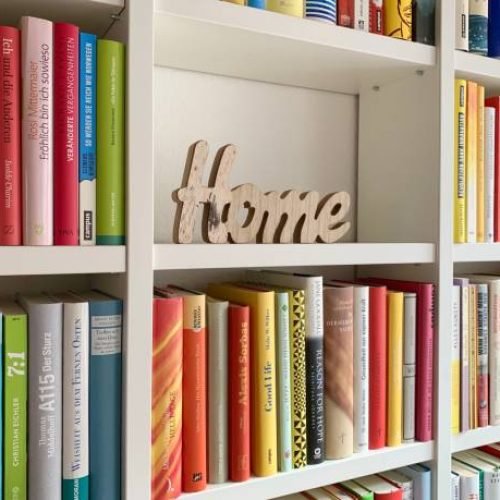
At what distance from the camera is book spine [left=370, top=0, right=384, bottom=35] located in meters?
→ 0.98

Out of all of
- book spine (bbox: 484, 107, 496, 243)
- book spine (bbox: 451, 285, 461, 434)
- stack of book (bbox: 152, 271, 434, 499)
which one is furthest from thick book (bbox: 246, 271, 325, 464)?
book spine (bbox: 484, 107, 496, 243)

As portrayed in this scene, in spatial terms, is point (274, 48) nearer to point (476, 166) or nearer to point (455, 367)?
point (476, 166)

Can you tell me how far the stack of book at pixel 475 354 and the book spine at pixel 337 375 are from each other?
0.22 m

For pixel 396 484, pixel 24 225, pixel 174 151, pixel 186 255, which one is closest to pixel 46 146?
pixel 24 225

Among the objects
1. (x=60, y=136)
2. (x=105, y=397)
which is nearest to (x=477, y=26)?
(x=60, y=136)

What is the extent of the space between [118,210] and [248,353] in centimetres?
27

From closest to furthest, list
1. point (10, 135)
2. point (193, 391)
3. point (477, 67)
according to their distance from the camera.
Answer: point (10, 135), point (193, 391), point (477, 67)

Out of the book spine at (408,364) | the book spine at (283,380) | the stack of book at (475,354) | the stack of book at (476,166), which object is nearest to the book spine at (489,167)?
the stack of book at (476,166)

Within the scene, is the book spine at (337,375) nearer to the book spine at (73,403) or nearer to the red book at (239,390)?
the red book at (239,390)

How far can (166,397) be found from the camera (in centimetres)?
80

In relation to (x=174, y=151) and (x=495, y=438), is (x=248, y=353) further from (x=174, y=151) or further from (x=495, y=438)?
(x=495, y=438)

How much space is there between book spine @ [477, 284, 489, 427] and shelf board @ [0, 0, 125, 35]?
29.5 inches

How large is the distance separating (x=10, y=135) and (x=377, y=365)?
2.07 ft

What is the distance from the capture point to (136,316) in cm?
76
